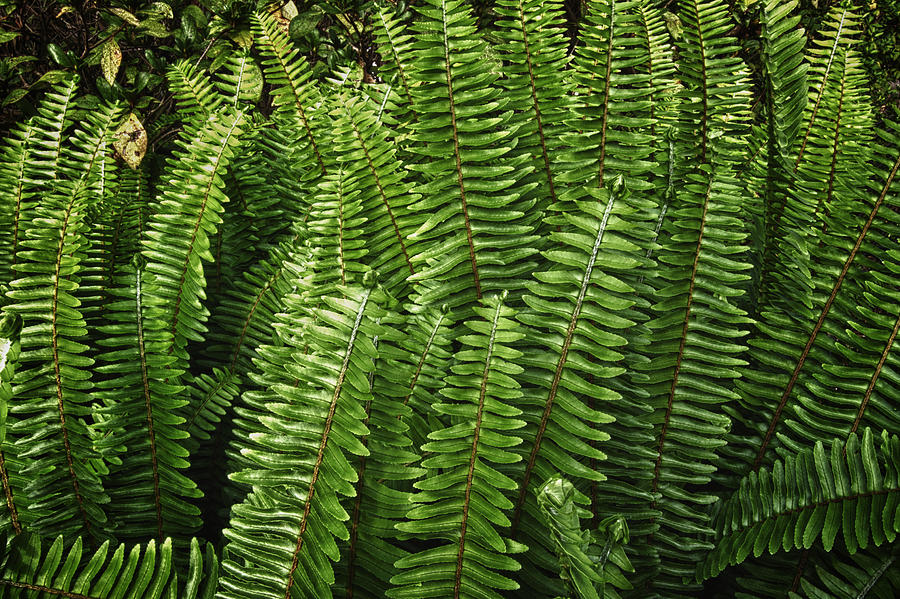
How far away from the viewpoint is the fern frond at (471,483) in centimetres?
83

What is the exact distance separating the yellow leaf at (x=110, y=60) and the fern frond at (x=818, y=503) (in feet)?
9.06

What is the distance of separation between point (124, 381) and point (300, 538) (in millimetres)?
506

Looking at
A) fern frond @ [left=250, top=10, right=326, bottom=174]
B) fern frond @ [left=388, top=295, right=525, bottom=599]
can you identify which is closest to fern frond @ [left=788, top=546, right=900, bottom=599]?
fern frond @ [left=388, top=295, right=525, bottom=599]

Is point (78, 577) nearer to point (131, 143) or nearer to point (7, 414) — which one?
point (7, 414)

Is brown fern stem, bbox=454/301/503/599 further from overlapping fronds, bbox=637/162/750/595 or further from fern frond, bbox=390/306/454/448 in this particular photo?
overlapping fronds, bbox=637/162/750/595

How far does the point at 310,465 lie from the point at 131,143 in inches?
75.7

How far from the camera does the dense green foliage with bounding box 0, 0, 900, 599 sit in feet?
2.76

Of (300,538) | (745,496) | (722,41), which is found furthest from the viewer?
(722,41)

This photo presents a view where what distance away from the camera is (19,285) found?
1.05 m

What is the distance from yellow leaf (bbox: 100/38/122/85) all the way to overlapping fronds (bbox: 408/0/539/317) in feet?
6.49

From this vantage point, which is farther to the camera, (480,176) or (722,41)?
(722,41)

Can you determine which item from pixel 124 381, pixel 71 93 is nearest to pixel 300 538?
pixel 124 381

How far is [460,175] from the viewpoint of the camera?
3.71 feet

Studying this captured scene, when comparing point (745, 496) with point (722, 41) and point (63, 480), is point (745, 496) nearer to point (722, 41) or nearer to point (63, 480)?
point (722, 41)
